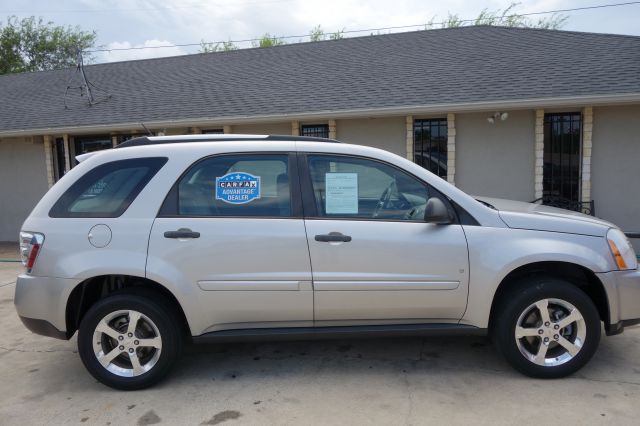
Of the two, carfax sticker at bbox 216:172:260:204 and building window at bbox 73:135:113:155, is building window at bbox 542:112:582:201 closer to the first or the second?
carfax sticker at bbox 216:172:260:204

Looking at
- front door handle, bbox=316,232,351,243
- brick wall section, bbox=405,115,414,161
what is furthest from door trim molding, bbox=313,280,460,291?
brick wall section, bbox=405,115,414,161

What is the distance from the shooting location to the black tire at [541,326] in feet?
11.0

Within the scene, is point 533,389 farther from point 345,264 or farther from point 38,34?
point 38,34

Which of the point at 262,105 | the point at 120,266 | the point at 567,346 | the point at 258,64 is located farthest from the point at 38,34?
the point at 567,346

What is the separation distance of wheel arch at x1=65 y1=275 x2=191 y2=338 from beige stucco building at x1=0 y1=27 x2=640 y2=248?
5.58m

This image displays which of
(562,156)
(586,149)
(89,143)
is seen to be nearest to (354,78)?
(562,156)

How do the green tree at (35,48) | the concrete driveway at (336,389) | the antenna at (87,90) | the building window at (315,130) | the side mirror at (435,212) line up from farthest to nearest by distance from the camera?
the green tree at (35,48), the antenna at (87,90), the building window at (315,130), the side mirror at (435,212), the concrete driveway at (336,389)

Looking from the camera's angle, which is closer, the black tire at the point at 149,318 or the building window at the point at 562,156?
the black tire at the point at 149,318

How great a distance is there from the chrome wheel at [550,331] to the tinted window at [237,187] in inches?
77.9

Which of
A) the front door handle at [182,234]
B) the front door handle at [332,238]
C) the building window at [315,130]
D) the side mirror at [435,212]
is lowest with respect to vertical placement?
the front door handle at [332,238]

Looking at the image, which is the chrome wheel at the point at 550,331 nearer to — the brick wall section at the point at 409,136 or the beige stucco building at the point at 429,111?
the beige stucco building at the point at 429,111

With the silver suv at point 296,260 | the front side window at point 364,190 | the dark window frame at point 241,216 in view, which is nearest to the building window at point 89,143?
the silver suv at point 296,260

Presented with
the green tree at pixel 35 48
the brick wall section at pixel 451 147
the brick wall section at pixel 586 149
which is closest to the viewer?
the brick wall section at pixel 586 149

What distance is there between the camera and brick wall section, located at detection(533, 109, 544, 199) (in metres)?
8.09
